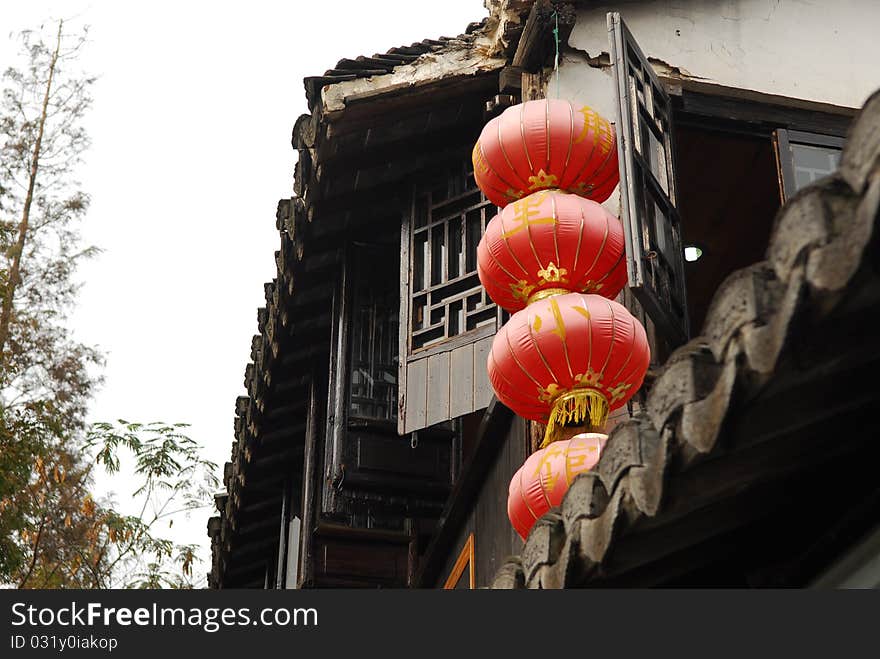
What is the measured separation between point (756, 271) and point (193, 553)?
54.9 ft

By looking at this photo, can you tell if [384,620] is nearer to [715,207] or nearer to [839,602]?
[839,602]

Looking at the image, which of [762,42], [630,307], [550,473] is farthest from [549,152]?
[762,42]

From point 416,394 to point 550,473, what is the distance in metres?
2.53

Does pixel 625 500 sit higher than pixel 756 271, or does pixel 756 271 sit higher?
pixel 756 271

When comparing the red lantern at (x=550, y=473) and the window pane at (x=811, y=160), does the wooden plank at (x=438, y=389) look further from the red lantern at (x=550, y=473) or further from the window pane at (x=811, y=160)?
the window pane at (x=811, y=160)

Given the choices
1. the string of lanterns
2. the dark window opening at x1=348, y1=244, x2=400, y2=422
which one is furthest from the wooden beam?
the dark window opening at x1=348, y1=244, x2=400, y2=422

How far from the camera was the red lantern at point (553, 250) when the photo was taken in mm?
7430

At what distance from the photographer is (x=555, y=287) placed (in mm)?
7414

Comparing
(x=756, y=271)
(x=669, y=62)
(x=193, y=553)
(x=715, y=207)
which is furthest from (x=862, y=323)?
(x=193, y=553)

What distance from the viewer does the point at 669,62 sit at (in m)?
9.70

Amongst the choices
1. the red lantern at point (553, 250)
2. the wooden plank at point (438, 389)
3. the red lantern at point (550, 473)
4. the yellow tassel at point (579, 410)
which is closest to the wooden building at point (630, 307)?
the wooden plank at point (438, 389)

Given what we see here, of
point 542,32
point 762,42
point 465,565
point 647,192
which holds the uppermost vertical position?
point 762,42

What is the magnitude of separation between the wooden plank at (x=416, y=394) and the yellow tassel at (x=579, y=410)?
7.03 ft

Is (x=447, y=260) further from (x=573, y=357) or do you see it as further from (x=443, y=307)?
(x=573, y=357)
